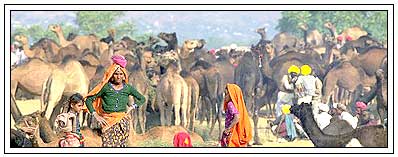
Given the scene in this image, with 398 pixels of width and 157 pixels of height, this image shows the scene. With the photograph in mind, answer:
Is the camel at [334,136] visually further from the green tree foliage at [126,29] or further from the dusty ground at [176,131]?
the green tree foliage at [126,29]

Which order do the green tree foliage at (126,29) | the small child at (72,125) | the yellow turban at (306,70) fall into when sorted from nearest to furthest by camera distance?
the small child at (72,125), the yellow turban at (306,70), the green tree foliage at (126,29)

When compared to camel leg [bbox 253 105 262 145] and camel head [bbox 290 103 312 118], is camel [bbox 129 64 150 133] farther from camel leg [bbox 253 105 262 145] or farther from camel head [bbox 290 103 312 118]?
camel head [bbox 290 103 312 118]

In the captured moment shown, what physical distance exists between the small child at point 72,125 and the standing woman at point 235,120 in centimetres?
159

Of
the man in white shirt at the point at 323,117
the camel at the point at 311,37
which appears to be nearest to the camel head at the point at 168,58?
the camel at the point at 311,37

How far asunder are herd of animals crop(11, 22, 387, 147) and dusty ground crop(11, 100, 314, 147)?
3.2 inches

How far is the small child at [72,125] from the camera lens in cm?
1180

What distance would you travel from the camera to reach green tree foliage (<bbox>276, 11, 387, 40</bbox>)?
14.1m

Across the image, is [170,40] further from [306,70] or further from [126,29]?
[306,70]

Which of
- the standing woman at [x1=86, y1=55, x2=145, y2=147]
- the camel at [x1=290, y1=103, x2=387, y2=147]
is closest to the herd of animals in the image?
the camel at [x1=290, y1=103, x2=387, y2=147]

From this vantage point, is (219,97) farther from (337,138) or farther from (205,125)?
(337,138)

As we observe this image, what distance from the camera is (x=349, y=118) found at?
13742 mm

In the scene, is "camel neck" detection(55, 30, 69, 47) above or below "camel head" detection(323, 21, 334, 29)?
below

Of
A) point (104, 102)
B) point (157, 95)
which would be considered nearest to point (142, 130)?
point (157, 95)

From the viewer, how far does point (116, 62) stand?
11.4 m
